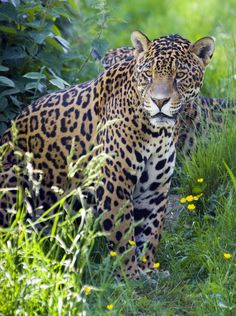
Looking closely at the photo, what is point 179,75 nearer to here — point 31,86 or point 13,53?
point 31,86

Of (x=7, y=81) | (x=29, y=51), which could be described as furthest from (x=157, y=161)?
(x=29, y=51)

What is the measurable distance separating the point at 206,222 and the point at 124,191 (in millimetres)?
743

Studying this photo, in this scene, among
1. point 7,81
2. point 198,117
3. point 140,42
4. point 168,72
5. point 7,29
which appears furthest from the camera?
point 198,117

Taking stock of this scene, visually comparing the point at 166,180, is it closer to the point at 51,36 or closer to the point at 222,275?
the point at 222,275

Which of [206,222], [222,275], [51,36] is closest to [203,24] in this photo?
[51,36]

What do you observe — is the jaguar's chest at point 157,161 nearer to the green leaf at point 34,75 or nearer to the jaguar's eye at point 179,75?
the jaguar's eye at point 179,75

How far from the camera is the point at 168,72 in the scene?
6.73 m

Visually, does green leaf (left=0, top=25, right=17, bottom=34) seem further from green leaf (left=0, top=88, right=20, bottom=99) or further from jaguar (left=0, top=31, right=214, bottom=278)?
jaguar (left=0, top=31, right=214, bottom=278)

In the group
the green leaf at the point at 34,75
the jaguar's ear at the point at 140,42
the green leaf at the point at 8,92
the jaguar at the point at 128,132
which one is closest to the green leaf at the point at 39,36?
the green leaf at the point at 34,75

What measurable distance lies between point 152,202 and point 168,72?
996 millimetres

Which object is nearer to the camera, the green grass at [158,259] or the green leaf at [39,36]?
the green grass at [158,259]

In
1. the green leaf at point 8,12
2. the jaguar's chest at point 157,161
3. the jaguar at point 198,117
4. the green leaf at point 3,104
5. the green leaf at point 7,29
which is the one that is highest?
the green leaf at point 8,12

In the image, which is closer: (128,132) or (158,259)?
(128,132)

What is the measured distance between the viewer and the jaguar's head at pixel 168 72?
21.9 feet
